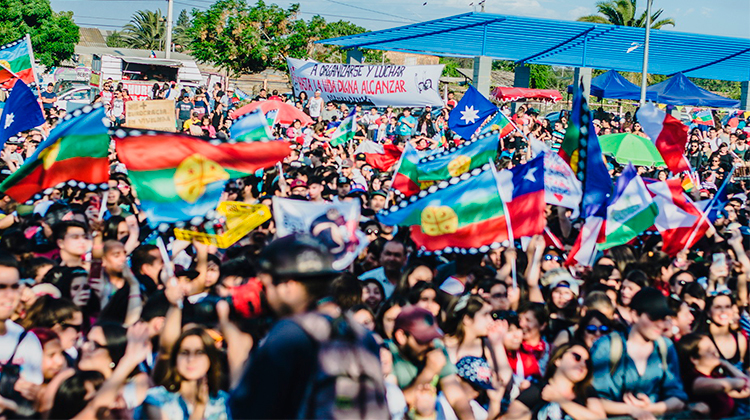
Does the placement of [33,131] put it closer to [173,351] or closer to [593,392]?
[173,351]

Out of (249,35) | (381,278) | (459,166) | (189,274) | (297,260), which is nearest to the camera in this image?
(297,260)

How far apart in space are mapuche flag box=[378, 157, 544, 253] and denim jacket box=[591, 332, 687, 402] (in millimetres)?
2050

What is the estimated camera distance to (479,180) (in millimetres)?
6902

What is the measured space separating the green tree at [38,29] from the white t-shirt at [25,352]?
3557 centimetres

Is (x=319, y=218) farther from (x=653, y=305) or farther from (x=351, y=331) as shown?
(x=351, y=331)

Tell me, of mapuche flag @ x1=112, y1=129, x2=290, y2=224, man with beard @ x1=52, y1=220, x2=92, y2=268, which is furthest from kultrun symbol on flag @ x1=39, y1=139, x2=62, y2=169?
mapuche flag @ x1=112, y1=129, x2=290, y2=224

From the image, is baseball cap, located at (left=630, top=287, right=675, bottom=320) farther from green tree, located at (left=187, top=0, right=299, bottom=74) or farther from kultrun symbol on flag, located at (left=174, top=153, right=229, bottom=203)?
green tree, located at (left=187, top=0, right=299, bottom=74)

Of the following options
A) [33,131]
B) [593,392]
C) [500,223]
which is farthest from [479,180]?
[33,131]

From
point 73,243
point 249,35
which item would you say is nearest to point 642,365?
point 73,243

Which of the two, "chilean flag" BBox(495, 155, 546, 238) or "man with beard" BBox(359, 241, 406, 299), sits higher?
"chilean flag" BBox(495, 155, 546, 238)

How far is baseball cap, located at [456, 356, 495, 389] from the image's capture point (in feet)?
15.1

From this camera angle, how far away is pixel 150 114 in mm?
9023

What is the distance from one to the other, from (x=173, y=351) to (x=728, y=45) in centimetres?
2208

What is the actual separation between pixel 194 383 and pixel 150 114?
18.2 feet
